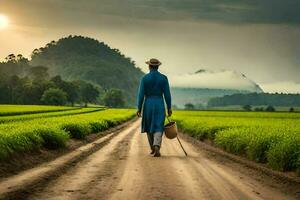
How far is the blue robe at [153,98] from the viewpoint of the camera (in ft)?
55.2

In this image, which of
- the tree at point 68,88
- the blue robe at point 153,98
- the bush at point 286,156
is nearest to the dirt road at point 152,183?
the bush at point 286,156

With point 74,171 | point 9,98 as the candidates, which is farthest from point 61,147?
point 9,98

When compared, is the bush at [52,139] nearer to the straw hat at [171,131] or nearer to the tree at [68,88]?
the straw hat at [171,131]

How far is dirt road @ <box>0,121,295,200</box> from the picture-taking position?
27.8 ft

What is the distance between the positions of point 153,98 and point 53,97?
136529mm

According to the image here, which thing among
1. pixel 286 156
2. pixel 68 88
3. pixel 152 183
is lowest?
pixel 152 183

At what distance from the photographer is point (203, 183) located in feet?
32.7

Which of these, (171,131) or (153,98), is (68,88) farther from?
(171,131)

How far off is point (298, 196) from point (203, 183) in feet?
5.94

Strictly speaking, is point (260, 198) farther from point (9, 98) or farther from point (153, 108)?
point (9, 98)

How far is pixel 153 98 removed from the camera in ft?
56.0

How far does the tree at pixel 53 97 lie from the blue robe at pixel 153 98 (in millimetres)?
134817

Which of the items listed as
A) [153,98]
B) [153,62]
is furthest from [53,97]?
[153,62]

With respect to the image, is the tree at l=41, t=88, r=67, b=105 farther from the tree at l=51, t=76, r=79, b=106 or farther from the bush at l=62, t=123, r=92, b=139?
the bush at l=62, t=123, r=92, b=139
